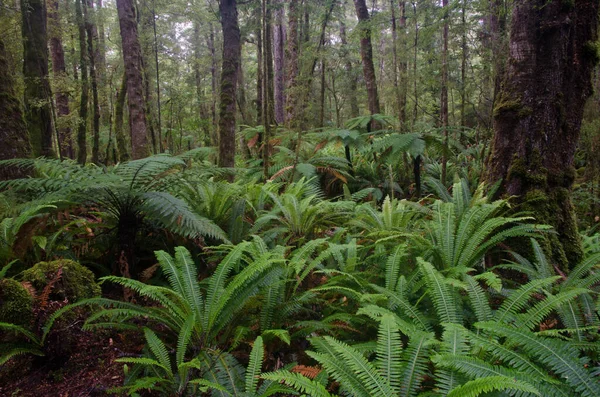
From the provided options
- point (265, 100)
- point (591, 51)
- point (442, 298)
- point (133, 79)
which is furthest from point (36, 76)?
point (591, 51)

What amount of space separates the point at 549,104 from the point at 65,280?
4.15 meters

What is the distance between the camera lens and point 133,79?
7.34 meters

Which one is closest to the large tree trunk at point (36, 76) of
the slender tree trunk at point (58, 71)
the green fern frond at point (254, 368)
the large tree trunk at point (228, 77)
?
the slender tree trunk at point (58, 71)

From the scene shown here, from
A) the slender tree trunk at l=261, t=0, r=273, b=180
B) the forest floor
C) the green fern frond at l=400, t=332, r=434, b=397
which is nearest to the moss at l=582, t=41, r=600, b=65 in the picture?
the green fern frond at l=400, t=332, r=434, b=397

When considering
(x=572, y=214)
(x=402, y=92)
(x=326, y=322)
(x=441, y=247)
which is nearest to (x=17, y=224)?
(x=326, y=322)

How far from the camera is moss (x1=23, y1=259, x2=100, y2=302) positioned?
2240 millimetres

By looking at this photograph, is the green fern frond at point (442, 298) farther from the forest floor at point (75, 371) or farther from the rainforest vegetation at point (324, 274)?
the forest floor at point (75, 371)

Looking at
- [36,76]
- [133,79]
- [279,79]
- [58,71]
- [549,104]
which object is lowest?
[549,104]

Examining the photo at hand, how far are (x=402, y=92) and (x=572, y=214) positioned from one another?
456 cm

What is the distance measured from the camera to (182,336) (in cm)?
193

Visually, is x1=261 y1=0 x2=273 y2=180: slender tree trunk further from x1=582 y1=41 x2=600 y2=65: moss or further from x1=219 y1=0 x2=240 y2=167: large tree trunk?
x1=582 y1=41 x2=600 y2=65: moss

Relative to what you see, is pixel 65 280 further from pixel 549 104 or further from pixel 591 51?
pixel 591 51

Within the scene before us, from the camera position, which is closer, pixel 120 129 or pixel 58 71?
pixel 120 129

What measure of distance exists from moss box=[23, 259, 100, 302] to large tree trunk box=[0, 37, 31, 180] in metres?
2.51
